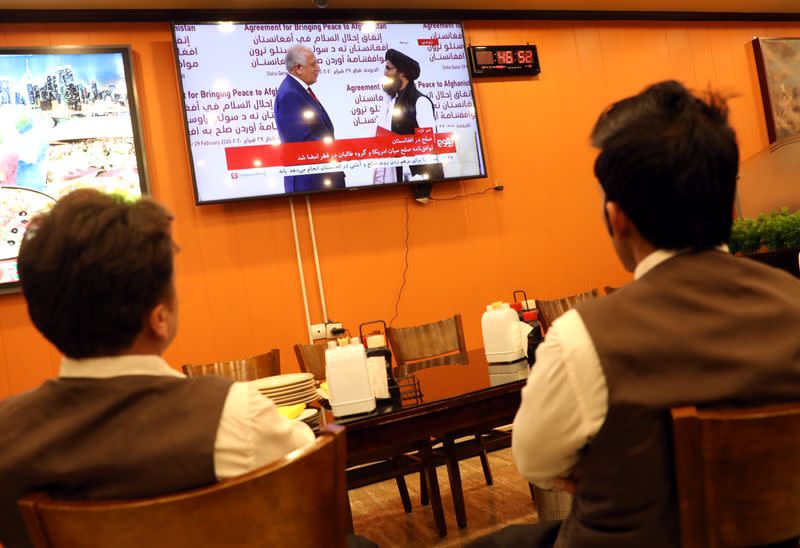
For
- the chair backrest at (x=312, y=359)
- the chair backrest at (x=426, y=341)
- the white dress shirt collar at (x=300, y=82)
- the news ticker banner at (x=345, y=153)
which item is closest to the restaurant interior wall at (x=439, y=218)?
the news ticker banner at (x=345, y=153)

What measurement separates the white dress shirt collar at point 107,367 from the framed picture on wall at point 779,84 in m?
5.77

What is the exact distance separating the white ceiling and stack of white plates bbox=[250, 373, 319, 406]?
111 inches

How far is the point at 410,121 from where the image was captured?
14.2 ft

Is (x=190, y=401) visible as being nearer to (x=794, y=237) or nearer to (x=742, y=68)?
(x=794, y=237)

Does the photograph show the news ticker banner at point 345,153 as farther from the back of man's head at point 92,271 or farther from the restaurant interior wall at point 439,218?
the back of man's head at point 92,271

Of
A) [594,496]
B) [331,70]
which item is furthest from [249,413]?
[331,70]

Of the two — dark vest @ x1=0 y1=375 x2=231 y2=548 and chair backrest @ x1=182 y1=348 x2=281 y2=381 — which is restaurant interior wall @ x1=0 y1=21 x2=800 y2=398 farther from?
dark vest @ x1=0 y1=375 x2=231 y2=548

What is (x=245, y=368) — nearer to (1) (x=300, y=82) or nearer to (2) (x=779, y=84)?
(1) (x=300, y=82)

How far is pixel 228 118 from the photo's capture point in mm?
3959

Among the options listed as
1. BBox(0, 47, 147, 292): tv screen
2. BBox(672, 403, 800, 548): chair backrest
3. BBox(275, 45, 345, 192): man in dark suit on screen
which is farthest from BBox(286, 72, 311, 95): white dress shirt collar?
BBox(672, 403, 800, 548): chair backrest

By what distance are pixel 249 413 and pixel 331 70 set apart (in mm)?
Result: 3542

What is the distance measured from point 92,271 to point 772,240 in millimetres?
3379

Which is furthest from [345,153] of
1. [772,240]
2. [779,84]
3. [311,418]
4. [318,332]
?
[779,84]

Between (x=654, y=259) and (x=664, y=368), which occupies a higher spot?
(x=654, y=259)
